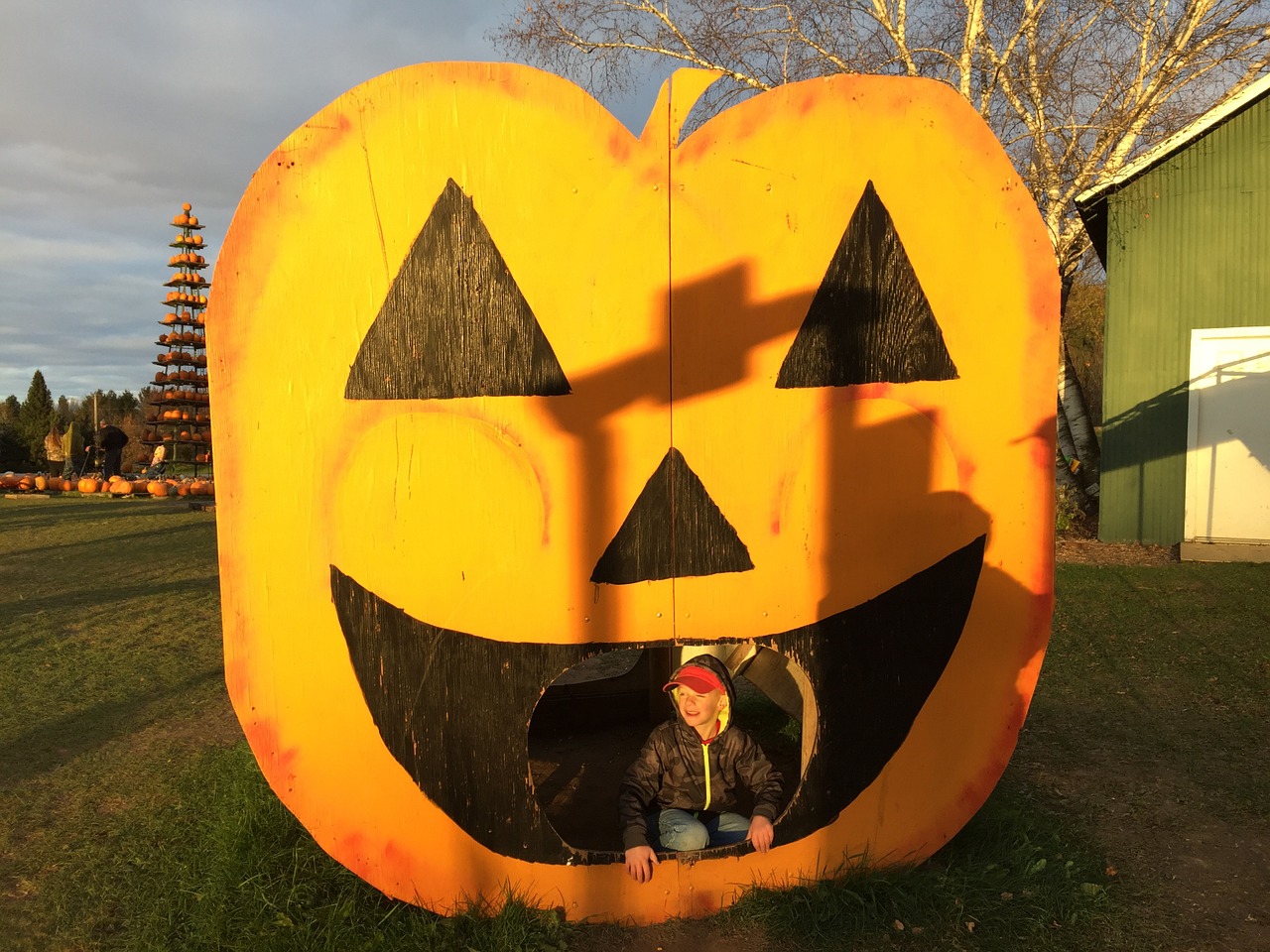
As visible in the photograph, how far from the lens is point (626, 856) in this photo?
3066 mm

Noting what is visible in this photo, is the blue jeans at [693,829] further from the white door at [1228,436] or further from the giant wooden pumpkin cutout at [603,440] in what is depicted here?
the white door at [1228,436]

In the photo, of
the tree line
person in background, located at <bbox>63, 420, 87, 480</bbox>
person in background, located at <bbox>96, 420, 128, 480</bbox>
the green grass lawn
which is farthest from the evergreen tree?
the green grass lawn

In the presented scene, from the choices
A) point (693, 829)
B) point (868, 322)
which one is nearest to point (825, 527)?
point (868, 322)

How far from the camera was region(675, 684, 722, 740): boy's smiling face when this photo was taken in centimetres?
336

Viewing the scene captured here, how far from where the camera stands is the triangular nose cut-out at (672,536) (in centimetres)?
299

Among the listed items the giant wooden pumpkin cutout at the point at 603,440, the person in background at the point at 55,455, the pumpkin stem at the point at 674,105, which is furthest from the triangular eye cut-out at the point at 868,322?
the person in background at the point at 55,455

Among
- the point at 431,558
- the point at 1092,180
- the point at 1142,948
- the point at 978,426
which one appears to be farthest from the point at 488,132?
the point at 1092,180

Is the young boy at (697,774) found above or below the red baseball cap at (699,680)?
below

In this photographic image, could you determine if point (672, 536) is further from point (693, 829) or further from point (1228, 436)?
point (1228, 436)

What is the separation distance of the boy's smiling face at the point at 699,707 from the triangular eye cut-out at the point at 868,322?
1153 millimetres

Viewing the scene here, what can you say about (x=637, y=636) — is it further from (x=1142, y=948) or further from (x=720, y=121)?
(x=1142, y=948)

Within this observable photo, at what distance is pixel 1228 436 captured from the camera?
10.7 m

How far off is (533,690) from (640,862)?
678 millimetres

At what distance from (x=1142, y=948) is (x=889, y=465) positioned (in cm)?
178
